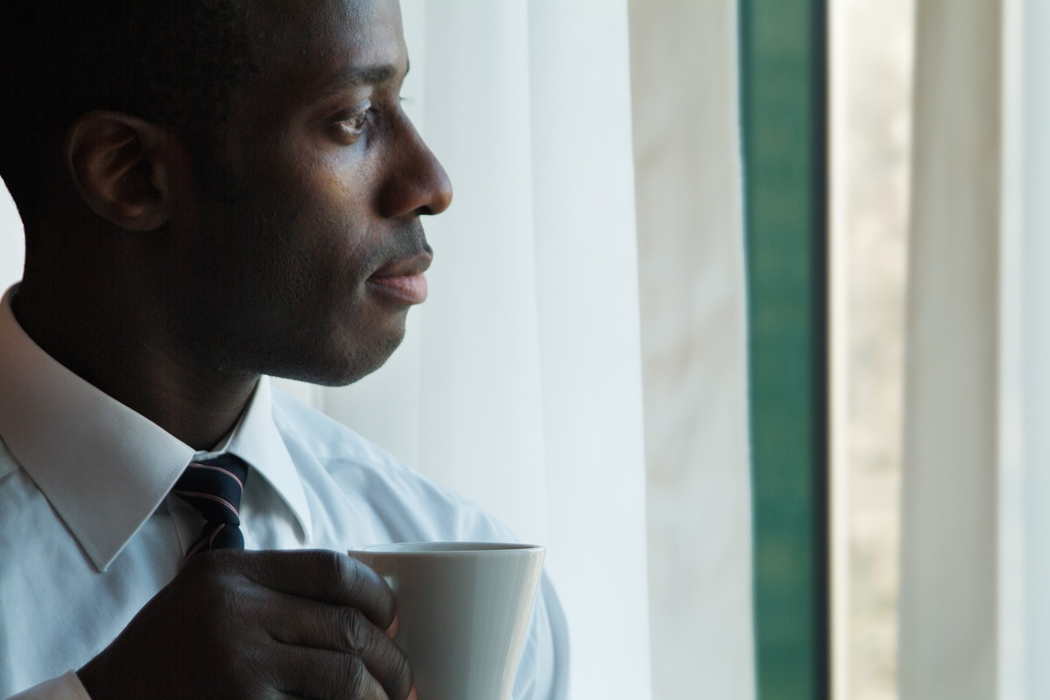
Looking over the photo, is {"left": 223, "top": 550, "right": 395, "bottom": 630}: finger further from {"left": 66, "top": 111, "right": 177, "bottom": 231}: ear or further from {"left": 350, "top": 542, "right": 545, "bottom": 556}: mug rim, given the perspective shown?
{"left": 66, "top": 111, "right": 177, "bottom": 231}: ear

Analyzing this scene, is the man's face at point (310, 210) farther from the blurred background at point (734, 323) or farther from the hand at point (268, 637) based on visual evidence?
the blurred background at point (734, 323)

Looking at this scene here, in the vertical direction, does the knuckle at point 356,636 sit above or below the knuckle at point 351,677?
above

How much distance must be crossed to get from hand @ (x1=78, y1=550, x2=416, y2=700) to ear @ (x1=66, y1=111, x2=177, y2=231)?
347 mm

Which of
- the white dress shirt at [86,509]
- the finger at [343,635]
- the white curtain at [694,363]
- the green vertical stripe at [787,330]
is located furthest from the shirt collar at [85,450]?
the green vertical stripe at [787,330]

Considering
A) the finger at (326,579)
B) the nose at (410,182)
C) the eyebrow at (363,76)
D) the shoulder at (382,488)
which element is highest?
the eyebrow at (363,76)

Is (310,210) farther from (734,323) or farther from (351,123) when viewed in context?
(734,323)

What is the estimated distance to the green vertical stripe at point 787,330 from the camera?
1.22 meters

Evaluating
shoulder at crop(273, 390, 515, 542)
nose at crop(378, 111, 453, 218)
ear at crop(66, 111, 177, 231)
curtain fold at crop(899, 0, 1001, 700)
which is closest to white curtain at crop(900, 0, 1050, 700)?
curtain fold at crop(899, 0, 1001, 700)

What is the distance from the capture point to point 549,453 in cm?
116

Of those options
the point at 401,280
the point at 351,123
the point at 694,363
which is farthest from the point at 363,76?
the point at 694,363

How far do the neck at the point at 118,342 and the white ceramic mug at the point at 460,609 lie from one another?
0.33 meters

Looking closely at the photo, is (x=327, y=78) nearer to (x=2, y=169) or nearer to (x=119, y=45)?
(x=119, y=45)

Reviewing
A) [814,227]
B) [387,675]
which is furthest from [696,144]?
A: [387,675]

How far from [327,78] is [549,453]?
1.79 ft
